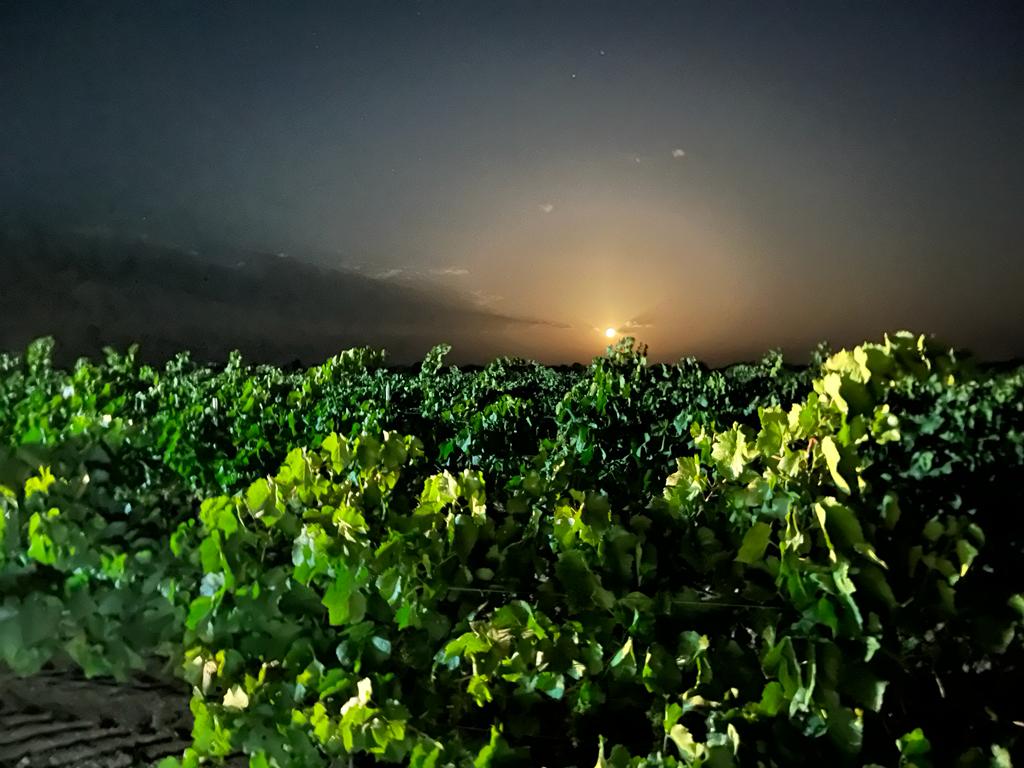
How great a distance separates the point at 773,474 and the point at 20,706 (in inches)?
197

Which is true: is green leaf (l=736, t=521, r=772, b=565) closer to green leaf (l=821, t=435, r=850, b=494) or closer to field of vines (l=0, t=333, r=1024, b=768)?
field of vines (l=0, t=333, r=1024, b=768)

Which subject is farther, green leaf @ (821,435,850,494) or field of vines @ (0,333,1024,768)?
green leaf @ (821,435,850,494)

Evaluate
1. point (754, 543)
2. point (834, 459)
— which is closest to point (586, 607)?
point (754, 543)

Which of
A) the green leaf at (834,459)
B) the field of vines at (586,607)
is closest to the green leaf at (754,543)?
the field of vines at (586,607)

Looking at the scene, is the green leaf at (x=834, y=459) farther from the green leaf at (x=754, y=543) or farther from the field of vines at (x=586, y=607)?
the green leaf at (x=754, y=543)

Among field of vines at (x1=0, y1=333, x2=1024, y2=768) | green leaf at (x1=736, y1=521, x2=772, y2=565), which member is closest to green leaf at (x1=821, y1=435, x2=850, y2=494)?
field of vines at (x1=0, y1=333, x2=1024, y2=768)

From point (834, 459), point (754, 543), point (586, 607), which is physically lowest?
point (586, 607)

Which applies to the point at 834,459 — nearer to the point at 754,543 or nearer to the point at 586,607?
the point at 754,543


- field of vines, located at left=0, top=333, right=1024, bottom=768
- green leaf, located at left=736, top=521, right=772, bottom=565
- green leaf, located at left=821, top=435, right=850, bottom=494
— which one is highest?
green leaf, located at left=821, top=435, right=850, bottom=494

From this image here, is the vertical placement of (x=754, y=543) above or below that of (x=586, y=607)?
above

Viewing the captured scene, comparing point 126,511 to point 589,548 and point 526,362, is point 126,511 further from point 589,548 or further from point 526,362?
point 526,362

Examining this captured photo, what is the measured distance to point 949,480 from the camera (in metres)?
2.64

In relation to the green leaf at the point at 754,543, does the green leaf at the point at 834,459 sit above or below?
above

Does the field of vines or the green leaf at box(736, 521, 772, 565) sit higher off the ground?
the green leaf at box(736, 521, 772, 565)
